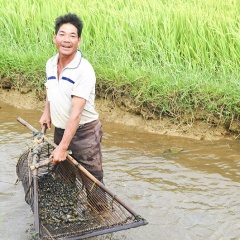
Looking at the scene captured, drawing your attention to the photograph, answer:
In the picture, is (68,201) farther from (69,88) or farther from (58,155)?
(69,88)

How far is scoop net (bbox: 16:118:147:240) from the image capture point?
3.10 m

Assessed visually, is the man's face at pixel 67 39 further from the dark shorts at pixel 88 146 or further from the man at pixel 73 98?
the dark shorts at pixel 88 146

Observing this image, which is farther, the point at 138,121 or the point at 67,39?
the point at 138,121

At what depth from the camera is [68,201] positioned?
3.60m

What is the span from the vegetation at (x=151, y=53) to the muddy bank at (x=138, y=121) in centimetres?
7

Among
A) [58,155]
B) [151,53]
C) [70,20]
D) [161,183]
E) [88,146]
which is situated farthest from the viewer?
A: [151,53]

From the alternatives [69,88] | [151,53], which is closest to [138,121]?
[151,53]

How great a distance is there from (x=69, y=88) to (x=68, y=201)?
790 millimetres

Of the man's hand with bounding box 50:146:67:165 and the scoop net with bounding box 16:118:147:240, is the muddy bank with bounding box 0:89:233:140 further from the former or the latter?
the man's hand with bounding box 50:146:67:165

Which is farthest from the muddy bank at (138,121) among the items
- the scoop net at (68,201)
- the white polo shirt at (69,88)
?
the white polo shirt at (69,88)

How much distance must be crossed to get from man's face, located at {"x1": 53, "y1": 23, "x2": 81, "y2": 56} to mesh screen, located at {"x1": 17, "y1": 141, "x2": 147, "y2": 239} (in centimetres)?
61

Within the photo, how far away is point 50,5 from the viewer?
23.0 ft

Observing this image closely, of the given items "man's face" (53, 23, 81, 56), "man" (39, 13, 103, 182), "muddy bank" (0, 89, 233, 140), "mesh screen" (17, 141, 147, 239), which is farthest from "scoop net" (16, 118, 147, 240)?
"muddy bank" (0, 89, 233, 140)

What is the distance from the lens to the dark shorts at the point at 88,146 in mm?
3484
